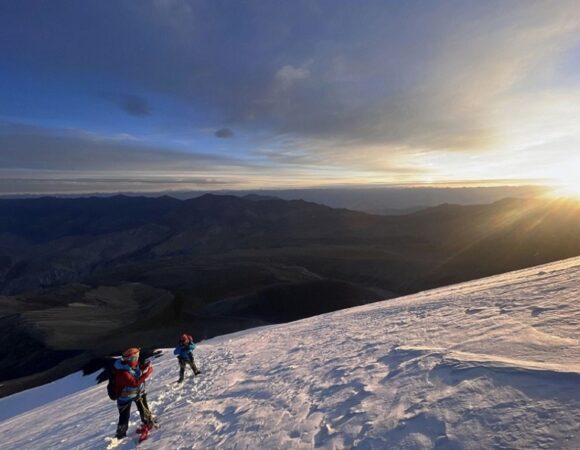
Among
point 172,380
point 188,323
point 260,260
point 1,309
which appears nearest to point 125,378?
point 172,380

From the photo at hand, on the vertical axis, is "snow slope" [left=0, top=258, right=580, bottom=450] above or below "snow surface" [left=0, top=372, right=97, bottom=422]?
above

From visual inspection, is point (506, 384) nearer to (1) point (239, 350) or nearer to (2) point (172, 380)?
(2) point (172, 380)

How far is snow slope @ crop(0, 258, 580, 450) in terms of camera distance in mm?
5234

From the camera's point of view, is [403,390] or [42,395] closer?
[403,390]

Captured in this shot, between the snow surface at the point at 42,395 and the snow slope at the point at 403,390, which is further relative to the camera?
the snow surface at the point at 42,395

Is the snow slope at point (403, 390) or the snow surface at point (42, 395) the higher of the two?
the snow slope at point (403, 390)

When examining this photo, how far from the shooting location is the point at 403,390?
6941mm

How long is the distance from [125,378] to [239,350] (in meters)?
8.98

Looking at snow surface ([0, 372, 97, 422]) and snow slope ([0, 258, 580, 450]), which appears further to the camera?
snow surface ([0, 372, 97, 422])

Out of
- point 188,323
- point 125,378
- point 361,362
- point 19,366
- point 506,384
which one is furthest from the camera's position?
point 188,323

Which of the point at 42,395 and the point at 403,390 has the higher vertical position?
the point at 403,390

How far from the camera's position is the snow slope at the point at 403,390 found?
5234 millimetres

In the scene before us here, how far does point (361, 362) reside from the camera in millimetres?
9625

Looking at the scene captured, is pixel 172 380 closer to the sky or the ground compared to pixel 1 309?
closer to the sky
